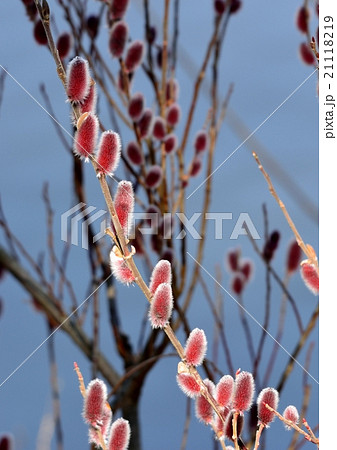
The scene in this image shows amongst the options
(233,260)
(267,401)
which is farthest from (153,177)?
(267,401)

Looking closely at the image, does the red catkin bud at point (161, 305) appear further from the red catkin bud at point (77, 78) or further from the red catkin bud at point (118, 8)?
the red catkin bud at point (118, 8)

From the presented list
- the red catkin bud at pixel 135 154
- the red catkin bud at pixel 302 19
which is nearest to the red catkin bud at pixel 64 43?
the red catkin bud at pixel 135 154

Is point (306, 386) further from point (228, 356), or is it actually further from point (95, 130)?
point (95, 130)

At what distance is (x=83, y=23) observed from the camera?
0.96m

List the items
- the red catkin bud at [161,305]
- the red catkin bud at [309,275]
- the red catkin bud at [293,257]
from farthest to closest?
the red catkin bud at [293,257], the red catkin bud at [309,275], the red catkin bud at [161,305]

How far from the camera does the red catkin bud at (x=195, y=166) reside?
98 centimetres

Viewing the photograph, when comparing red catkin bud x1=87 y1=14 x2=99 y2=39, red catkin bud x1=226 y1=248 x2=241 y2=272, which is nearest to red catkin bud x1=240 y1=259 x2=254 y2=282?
red catkin bud x1=226 y1=248 x2=241 y2=272

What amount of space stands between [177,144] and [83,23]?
0.22 meters

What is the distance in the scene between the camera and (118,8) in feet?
3.08

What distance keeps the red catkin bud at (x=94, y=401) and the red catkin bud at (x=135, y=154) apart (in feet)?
1.56

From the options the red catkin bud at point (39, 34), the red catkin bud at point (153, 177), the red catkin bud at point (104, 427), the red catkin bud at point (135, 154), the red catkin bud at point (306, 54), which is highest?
the red catkin bud at point (39, 34)

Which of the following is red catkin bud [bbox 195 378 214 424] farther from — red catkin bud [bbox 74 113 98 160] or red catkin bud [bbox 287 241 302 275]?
red catkin bud [bbox 287 241 302 275]

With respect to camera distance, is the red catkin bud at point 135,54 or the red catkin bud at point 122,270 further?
the red catkin bud at point 135,54
